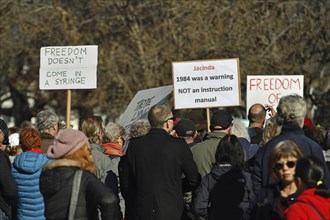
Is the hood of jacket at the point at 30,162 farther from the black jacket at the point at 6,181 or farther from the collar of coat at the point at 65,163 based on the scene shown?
the collar of coat at the point at 65,163

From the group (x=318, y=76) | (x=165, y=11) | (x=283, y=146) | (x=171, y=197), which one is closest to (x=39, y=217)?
(x=171, y=197)

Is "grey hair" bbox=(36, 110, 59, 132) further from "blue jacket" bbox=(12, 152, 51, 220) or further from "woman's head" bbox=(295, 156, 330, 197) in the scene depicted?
"woman's head" bbox=(295, 156, 330, 197)

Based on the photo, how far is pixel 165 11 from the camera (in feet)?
83.9

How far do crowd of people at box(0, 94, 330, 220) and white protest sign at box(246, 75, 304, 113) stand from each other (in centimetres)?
335

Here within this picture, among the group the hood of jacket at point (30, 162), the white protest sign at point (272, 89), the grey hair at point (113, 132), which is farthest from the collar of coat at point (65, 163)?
the white protest sign at point (272, 89)

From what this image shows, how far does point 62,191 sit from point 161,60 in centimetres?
1899

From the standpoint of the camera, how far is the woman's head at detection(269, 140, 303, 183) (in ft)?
20.6

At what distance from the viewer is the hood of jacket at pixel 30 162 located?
26.9 feet

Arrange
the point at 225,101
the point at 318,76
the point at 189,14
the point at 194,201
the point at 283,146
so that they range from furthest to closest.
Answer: the point at 189,14 < the point at 318,76 < the point at 225,101 < the point at 194,201 < the point at 283,146

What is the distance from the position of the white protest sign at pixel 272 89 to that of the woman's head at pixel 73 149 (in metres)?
6.71

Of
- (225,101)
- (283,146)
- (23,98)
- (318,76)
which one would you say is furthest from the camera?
(23,98)

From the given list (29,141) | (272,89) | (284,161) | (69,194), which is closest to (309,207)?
(284,161)

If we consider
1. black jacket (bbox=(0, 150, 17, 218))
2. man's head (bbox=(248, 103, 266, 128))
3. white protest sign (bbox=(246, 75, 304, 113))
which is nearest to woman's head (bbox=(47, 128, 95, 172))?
black jacket (bbox=(0, 150, 17, 218))

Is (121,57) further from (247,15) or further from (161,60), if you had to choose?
(247,15)
